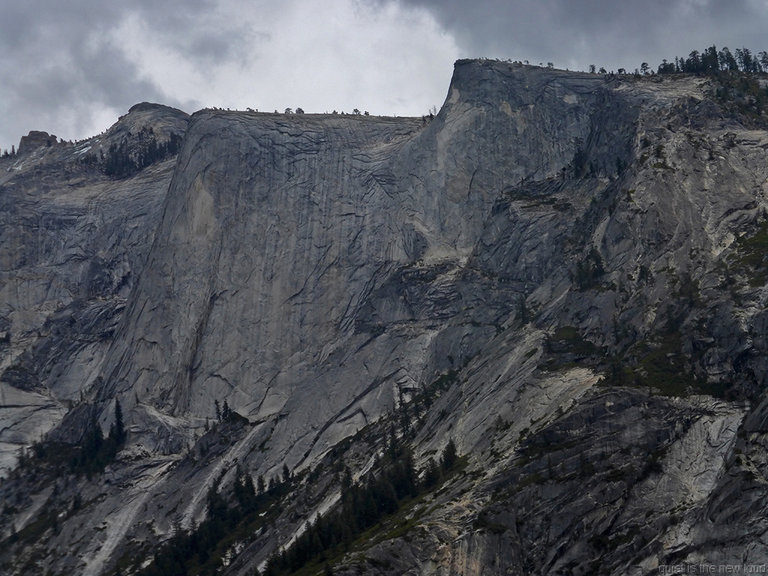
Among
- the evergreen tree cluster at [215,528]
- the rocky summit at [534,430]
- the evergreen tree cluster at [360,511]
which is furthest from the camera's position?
the evergreen tree cluster at [215,528]

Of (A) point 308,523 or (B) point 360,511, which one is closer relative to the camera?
(B) point 360,511

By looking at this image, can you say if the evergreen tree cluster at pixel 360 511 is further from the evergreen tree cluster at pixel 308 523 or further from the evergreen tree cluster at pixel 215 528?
the evergreen tree cluster at pixel 215 528

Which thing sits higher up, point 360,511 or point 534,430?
point 534,430

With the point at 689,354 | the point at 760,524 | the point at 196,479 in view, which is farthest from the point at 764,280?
the point at 196,479

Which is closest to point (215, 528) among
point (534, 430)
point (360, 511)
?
point (360, 511)

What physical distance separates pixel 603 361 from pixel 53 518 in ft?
290

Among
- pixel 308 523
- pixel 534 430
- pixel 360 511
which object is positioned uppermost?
pixel 534 430

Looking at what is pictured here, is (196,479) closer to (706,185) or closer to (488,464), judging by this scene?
(488,464)

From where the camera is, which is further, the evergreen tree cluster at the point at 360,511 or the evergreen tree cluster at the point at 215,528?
the evergreen tree cluster at the point at 215,528

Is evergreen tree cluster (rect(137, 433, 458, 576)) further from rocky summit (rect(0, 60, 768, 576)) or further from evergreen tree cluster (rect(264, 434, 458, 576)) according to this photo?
rocky summit (rect(0, 60, 768, 576))

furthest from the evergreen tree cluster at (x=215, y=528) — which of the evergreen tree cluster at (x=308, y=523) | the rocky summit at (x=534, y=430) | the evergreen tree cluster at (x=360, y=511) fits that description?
the evergreen tree cluster at (x=360, y=511)

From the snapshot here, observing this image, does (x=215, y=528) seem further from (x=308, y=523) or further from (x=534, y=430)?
(x=534, y=430)

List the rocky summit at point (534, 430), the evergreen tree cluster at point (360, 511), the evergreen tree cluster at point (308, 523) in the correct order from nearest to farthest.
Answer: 1. the rocky summit at point (534, 430)
2. the evergreen tree cluster at point (360, 511)
3. the evergreen tree cluster at point (308, 523)

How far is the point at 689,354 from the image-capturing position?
14088 cm
